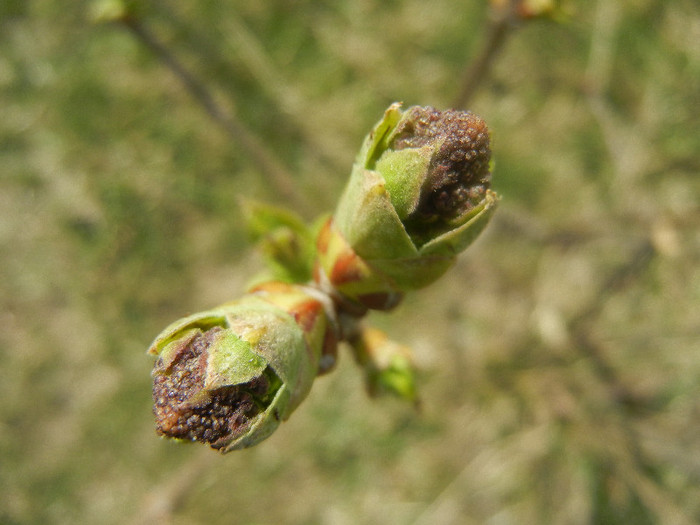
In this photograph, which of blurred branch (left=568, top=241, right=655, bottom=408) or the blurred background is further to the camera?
the blurred background

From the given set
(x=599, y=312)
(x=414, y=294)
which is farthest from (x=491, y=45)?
(x=599, y=312)

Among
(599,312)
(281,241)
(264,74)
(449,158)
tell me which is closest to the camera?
(449,158)

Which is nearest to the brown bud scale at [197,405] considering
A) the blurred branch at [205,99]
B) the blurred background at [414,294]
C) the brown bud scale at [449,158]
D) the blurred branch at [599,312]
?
the brown bud scale at [449,158]

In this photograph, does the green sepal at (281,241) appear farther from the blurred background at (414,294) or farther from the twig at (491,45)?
the blurred background at (414,294)

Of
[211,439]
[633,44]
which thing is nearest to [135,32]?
[211,439]

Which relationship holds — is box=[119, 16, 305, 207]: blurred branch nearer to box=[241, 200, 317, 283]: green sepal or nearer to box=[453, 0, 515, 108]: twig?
box=[241, 200, 317, 283]: green sepal

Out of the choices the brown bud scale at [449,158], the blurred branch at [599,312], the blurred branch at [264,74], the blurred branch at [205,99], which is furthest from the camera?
the blurred branch at [264,74]

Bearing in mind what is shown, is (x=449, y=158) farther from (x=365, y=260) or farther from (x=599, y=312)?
(x=599, y=312)

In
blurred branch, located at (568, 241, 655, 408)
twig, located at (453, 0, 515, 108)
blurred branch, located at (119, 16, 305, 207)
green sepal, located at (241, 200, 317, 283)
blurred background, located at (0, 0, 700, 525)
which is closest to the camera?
green sepal, located at (241, 200, 317, 283)

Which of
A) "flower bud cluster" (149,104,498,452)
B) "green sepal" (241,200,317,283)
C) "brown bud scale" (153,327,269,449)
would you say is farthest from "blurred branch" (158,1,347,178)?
"brown bud scale" (153,327,269,449)
